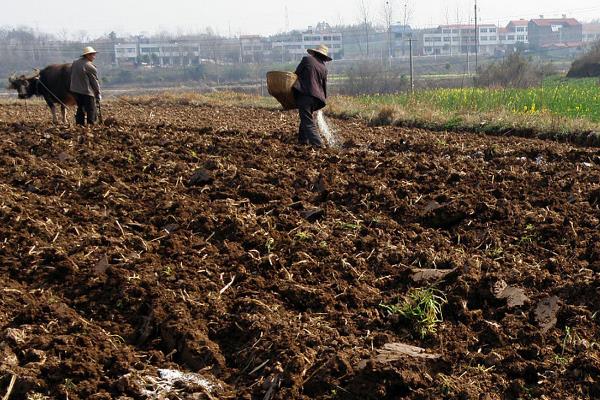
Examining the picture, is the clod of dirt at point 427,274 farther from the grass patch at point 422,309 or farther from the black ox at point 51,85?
the black ox at point 51,85

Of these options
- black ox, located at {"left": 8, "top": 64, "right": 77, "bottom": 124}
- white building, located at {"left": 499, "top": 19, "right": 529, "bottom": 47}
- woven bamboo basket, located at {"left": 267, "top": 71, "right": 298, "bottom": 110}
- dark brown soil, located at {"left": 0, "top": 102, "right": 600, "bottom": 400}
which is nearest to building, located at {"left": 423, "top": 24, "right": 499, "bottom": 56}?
white building, located at {"left": 499, "top": 19, "right": 529, "bottom": 47}

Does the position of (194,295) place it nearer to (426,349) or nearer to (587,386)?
(426,349)

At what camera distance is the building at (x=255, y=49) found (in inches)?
3797

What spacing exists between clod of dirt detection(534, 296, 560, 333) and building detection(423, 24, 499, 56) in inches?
4220

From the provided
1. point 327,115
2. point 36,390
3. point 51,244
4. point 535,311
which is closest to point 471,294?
point 535,311

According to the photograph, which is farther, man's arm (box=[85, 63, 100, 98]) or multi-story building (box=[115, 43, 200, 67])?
multi-story building (box=[115, 43, 200, 67])

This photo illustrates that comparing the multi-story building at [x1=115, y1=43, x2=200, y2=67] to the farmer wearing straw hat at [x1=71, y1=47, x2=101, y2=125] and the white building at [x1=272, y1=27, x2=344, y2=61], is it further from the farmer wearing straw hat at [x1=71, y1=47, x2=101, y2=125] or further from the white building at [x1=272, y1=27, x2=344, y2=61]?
the farmer wearing straw hat at [x1=71, y1=47, x2=101, y2=125]

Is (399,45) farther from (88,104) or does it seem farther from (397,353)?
(397,353)

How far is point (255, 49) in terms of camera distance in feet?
356

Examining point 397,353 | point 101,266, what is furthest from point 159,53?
point 397,353

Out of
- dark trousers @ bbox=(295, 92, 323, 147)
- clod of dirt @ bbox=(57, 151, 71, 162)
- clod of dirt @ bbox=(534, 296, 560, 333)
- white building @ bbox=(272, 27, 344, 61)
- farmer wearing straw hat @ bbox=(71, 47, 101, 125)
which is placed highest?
white building @ bbox=(272, 27, 344, 61)

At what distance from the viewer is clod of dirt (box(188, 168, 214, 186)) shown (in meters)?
7.09

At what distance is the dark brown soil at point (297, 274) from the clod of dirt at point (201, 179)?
0.02m

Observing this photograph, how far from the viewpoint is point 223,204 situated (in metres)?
6.24
